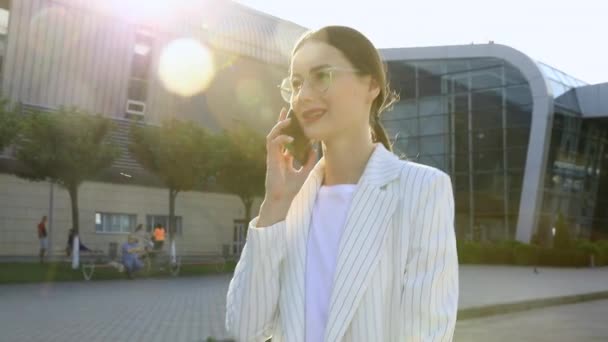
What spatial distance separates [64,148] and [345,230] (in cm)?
2134

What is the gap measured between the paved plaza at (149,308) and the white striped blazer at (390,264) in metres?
6.64

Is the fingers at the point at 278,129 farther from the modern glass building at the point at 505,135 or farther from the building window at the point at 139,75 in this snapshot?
the building window at the point at 139,75

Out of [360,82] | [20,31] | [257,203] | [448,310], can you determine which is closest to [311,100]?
[360,82]

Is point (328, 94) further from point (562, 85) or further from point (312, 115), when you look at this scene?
point (562, 85)

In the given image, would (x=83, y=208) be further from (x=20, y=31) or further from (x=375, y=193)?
(x=375, y=193)

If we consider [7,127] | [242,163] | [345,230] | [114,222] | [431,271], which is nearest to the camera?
[431,271]

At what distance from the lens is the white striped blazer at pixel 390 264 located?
1.77 meters

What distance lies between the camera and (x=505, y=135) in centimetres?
3534

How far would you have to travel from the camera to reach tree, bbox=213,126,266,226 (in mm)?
27453

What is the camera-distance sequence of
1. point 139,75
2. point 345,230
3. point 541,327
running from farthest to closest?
point 139,75 → point 541,327 → point 345,230

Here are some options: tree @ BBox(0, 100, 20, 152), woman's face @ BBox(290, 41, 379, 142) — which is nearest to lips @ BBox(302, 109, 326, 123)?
woman's face @ BBox(290, 41, 379, 142)

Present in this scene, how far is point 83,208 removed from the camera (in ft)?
107

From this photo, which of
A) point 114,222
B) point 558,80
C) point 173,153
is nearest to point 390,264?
point 173,153

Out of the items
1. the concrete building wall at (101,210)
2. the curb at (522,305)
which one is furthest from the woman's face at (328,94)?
the concrete building wall at (101,210)
